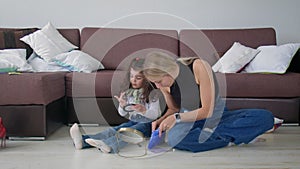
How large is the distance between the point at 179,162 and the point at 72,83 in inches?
48.2

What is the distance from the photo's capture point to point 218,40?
3.51 meters

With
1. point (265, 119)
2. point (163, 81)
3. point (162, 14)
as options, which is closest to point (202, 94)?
point (163, 81)

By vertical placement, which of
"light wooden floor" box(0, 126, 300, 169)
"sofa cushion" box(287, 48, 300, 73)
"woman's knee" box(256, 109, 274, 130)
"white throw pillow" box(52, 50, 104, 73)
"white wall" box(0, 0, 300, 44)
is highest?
"white wall" box(0, 0, 300, 44)

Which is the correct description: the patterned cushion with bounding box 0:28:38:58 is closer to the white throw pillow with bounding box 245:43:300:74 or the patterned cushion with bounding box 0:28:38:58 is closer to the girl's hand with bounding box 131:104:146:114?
the girl's hand with bounding box 131:104:146:114

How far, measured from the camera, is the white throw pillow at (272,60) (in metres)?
2.97

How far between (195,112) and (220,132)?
276mm

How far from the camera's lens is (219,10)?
12.6ft

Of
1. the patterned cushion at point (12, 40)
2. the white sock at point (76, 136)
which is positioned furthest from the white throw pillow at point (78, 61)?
the white sock at point (76, 136)

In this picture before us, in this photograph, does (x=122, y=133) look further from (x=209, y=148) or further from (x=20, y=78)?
(x=20, y=78)

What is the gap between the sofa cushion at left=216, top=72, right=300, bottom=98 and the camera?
278cm

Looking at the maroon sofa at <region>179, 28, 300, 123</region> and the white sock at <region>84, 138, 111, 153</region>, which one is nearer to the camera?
the white sock at <region>84, 138, 111, 153</region>

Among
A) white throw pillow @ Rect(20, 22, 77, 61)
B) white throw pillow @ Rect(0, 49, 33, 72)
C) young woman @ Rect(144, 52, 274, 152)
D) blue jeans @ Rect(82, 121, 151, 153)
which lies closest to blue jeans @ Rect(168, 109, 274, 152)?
young woman @ Rect(144, 52, 274, 152)

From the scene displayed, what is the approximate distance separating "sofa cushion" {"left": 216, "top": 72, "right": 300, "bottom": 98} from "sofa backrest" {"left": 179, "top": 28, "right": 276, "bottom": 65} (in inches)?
25.4

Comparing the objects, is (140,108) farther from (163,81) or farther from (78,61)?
(78,61)
